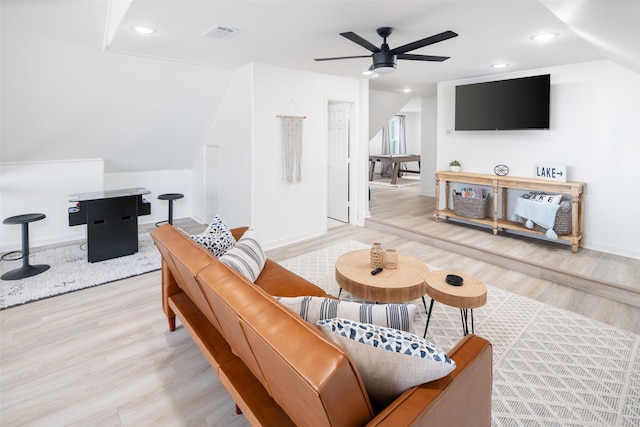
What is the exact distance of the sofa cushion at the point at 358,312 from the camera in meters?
1.35

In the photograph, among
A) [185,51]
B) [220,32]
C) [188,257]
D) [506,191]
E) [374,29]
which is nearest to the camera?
[188,257]

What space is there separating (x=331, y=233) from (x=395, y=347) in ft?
14.0

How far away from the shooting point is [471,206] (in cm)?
516

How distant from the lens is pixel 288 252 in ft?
15.0

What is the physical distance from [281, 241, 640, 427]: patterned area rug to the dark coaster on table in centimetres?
47

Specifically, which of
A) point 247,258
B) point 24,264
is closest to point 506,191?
point 247,258

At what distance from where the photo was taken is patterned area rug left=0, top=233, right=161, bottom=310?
3339mm

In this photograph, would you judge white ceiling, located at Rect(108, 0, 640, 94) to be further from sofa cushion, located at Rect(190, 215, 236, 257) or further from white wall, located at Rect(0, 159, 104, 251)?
white wall, located at Rect(0, 159, 104, 251)

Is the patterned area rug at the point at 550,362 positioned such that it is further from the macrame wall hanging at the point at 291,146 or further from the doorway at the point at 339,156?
the doorway at the point at 339,156

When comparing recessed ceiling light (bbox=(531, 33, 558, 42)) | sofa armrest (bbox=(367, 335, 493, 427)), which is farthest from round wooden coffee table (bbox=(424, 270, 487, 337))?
recessed ceiling light (bbox=(531, 33, 558, 42))

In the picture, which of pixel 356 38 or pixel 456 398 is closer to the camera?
pixel 456 398

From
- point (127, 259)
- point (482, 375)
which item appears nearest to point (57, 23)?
point (127, 259)

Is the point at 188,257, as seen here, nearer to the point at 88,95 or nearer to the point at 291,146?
the point at 291,146

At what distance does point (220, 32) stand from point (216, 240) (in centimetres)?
192
